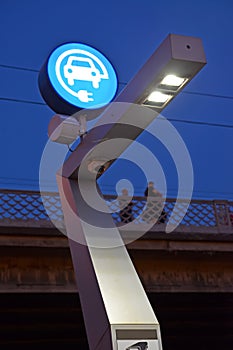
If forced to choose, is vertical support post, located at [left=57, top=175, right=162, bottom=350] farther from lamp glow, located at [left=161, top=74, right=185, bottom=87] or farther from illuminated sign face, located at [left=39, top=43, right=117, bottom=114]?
lamp glow, located at [left=161, top=74, right=185, bottom=87]

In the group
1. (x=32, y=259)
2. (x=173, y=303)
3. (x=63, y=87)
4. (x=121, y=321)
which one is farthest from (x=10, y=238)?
(x=121, y=321)

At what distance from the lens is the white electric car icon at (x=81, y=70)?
149 inches

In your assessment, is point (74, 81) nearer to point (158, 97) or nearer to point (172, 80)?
point (158, 97)

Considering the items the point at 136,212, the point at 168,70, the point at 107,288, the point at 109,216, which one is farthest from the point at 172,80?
the point at 136,212

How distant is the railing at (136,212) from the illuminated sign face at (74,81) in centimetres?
815

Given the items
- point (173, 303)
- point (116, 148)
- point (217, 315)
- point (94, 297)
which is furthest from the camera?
point (217, 315)

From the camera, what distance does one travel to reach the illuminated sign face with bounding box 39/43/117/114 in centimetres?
377

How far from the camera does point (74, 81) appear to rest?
3.78 metres

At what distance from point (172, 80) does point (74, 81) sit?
86 cm

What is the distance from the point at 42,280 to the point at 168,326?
6.69 meters

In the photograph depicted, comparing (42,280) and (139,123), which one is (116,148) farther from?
(42,280)

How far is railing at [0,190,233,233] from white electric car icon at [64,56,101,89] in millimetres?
8147

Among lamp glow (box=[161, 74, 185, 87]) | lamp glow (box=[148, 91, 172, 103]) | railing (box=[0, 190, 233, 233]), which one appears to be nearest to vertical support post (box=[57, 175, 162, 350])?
lamp glow (box=[148, 91, 172, 103])

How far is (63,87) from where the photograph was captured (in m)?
3.77
